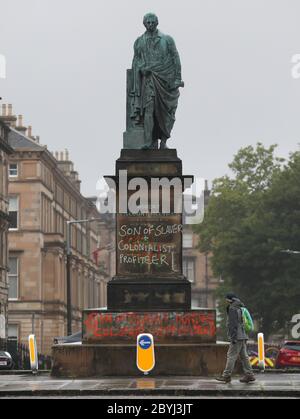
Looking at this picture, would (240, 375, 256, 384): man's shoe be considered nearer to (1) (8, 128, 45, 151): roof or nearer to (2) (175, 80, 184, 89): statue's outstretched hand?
(2) (175, 80, 184, 89): statue's outstretched hand

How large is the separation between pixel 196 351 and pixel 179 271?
1811 mm

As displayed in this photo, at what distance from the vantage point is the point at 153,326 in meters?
25.0

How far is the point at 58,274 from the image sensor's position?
90.8 m

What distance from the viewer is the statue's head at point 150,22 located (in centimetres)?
2669

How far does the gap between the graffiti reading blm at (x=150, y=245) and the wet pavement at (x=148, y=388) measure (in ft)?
8.26

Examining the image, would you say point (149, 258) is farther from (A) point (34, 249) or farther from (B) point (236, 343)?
(A) point (34, 249)

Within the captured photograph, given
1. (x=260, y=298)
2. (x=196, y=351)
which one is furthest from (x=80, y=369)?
(x=260, y=298)

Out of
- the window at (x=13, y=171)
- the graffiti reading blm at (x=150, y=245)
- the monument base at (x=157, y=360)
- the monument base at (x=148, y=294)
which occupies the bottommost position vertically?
the monument base at (x=157, y=360)

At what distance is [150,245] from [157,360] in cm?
238

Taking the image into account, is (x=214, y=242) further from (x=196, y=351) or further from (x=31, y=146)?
(x=196, y=351)

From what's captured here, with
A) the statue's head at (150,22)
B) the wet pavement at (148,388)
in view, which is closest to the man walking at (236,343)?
the wet pavement at (148,388)

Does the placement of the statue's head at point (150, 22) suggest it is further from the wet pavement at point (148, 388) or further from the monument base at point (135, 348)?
the wet pavement at point (148, 388)

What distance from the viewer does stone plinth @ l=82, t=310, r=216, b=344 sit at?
81.9ft

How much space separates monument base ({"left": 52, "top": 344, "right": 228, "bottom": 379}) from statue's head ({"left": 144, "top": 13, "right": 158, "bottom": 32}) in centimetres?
678
